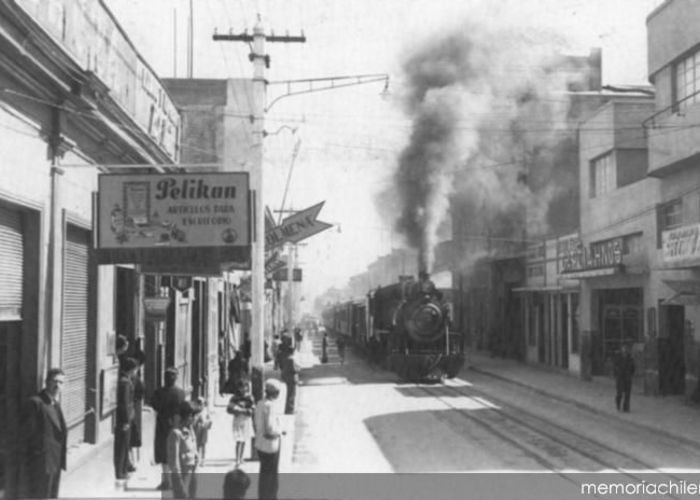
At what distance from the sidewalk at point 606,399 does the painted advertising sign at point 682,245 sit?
3392 millimetres

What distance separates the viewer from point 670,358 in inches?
856

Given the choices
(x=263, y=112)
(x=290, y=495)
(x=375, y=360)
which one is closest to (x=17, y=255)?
(x=290, y=495)

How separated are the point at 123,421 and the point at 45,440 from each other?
1935mm

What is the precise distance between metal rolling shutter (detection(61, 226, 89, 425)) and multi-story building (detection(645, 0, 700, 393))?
1232cm

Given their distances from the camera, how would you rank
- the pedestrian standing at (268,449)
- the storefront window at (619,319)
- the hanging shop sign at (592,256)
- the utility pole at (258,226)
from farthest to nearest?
→ 1. the storefront window at (619,319)
2. the hanging shop sign at (592,256)
3. the utility pole at (258,226)
4. the pedestrian standing at (268,449)

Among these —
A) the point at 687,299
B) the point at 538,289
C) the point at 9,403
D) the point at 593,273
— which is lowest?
the point at 9,403

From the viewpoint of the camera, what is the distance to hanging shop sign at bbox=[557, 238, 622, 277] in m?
23.3

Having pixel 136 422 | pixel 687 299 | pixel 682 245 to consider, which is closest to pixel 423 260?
pixel 687 299

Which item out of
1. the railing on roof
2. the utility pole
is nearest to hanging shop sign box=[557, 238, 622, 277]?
the railing on roof

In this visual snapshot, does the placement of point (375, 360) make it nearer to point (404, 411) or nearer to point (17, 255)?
point (404, 411)

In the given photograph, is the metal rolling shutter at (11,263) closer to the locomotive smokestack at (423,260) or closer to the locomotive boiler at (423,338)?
the locomotive boiler at (423,338)

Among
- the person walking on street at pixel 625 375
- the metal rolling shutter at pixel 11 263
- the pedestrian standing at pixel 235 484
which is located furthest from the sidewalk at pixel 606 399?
the metal rolling shutter at pixel 11 263

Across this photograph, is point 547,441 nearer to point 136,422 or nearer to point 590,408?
point 590,408

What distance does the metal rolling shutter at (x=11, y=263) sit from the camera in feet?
28.8
